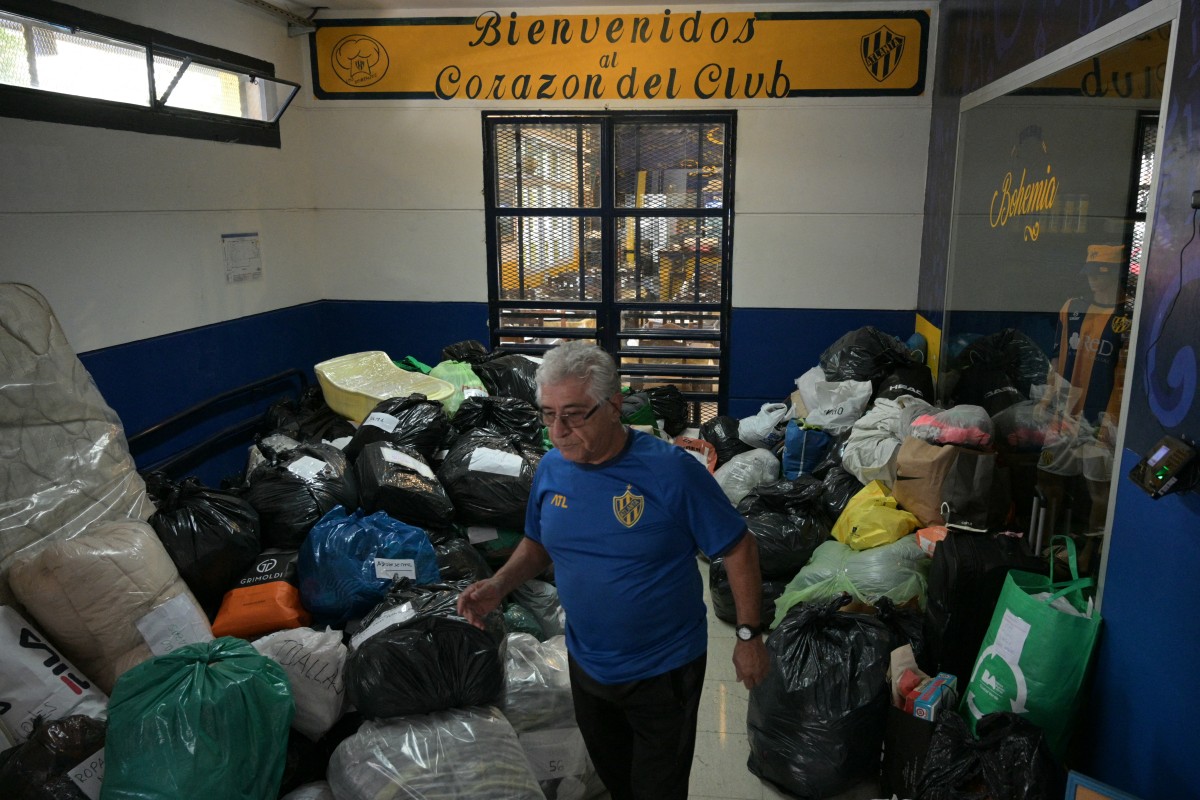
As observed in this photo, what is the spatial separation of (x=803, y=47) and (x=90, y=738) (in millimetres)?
4700

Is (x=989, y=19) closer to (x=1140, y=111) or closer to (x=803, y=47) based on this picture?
(x=803, y=47)

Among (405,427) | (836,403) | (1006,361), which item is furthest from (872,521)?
(405,427)

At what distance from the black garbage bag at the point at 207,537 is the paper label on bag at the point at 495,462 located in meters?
0.85

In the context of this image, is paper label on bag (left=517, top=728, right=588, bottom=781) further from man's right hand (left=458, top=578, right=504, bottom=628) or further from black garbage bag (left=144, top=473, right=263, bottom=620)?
black garbage bag (left=144, top=473, right=263, bottom=620)

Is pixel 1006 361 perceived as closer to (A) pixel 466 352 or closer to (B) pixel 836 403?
(B) pixel 836 403

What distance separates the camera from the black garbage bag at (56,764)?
1.85 meters

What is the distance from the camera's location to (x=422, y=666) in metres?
2.11

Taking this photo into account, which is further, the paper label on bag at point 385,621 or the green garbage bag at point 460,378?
the green garbage bag at point 460,378

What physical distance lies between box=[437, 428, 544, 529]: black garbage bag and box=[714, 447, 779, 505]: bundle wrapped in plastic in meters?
1.23

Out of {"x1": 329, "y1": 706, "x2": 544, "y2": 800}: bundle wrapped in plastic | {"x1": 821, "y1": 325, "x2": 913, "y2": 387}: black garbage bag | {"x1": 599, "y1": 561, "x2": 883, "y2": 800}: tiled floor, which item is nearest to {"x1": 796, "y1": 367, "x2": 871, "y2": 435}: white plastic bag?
{"x1": 821, "y1": 325, "x2": 913, "y2": 387}: black garbage bag

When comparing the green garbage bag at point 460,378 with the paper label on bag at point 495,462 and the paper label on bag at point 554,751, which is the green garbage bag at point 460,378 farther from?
the paper label on bag at point 554,751

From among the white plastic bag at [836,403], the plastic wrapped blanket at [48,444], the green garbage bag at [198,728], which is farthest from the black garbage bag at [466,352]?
the green garbage bag at [198,728]

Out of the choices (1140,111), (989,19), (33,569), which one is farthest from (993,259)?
(33,569)

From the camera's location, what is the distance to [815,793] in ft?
7.98
